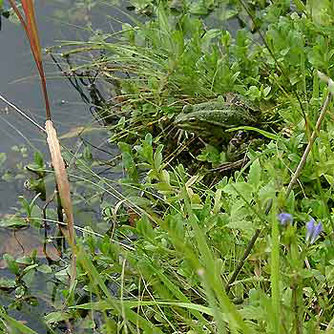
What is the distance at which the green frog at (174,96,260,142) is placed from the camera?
215 centimetres

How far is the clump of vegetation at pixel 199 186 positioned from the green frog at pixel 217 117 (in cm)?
2

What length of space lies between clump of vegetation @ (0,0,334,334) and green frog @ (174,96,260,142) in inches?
0.9

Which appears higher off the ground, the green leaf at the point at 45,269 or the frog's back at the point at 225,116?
the frog's back at the point at 225,116

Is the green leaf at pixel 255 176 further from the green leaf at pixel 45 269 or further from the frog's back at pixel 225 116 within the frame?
the green leaf at pixel 45 269

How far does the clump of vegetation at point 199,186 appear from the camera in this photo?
1.44m

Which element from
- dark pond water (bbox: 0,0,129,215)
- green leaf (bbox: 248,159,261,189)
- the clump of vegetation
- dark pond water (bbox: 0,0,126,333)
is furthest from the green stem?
dark pond water (bbox: 0,0,129,215)

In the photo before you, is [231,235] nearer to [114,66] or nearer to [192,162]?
[192,162]

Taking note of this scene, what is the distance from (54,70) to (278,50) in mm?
883

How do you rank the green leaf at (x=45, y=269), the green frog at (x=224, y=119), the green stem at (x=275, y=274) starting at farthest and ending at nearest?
1. the green frog at (x=224, y=119)
2. the green leaf at (x=45, y=269)
3. the green stem at (x=275, y=274)

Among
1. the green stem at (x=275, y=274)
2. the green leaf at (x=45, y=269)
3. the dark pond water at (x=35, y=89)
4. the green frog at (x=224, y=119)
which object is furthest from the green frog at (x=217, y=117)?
the green stem at (x=275, y=274)

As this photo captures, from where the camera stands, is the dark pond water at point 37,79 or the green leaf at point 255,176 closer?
the green leaf at point 255,176

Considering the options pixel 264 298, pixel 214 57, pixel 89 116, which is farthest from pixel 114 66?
pixel 264 298

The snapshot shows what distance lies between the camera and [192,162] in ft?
7.35

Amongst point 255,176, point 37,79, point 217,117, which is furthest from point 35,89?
point 255,176
